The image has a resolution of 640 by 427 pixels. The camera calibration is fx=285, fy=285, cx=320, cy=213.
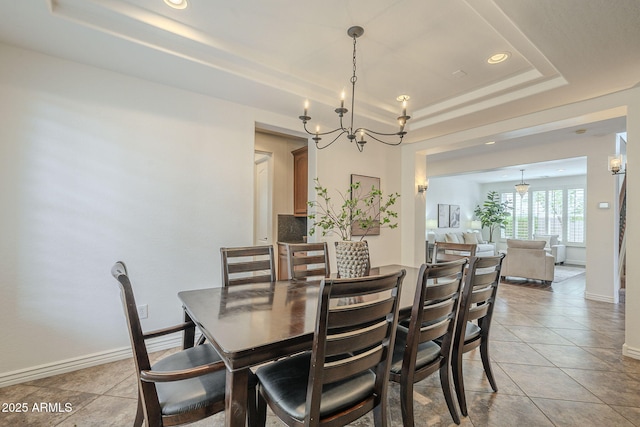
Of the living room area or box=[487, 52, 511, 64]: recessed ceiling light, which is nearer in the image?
box=[487, 52, 511, 64]: recessed ceiling light

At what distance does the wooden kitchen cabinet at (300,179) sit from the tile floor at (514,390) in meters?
2.79

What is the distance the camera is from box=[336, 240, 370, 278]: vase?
2.04 meters

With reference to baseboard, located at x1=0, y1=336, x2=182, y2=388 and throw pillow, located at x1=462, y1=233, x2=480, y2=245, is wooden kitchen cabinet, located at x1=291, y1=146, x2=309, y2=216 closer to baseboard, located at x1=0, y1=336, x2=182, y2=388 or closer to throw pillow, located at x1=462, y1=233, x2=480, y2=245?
baseboard, located at x1=0, y1=336, x2=182, y2=388

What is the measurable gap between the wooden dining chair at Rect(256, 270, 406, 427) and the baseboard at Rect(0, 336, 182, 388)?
1745mm

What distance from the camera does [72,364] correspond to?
2307mm

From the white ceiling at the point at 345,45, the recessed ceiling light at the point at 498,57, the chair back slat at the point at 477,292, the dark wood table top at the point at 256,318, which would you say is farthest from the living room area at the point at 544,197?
the dark wood table top at the point at 256,318

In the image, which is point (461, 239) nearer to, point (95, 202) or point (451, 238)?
point (451, 238)

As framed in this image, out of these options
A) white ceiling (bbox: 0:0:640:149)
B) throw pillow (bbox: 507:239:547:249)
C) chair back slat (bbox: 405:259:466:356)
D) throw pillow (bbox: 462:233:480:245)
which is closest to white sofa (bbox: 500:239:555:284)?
throw pillow (bbox: 507:239:547:249)

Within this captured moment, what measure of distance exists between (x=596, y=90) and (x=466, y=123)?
4.06ft

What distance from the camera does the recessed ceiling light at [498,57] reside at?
245 cm

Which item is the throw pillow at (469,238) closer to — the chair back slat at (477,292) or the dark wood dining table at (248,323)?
the chair back slat at (477,292)

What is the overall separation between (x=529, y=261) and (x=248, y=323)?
6.31 metres

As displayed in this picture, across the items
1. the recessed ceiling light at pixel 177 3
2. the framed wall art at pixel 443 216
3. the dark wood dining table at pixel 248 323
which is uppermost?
the recessed ceiling light at pixel 177 3

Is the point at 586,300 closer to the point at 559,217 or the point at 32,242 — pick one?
→ the point at 559,217
